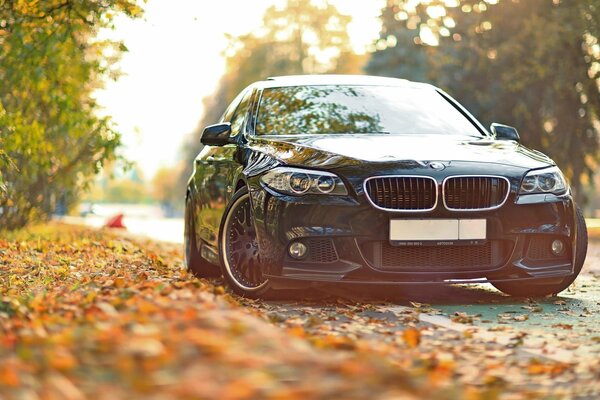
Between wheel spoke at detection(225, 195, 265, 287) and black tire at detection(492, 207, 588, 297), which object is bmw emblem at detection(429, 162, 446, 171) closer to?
black tire at detection(492, 207, 588, 297)

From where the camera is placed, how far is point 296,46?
6662 cm

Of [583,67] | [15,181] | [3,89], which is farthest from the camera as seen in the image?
[583,67]

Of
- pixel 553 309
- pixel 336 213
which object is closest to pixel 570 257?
pixel 553 309

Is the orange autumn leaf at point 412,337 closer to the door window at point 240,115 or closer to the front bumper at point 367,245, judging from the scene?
the front bumper at point 367,245

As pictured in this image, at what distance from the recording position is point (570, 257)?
27.3 ft

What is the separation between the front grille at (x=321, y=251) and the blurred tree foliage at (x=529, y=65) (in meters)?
14.5

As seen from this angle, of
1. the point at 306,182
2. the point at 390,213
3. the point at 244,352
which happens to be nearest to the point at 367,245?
the point at 390,213

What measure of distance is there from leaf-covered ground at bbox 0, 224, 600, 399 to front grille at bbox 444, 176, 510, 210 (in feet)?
2.47

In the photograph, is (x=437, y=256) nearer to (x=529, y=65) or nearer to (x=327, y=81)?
(x=327, y=81)

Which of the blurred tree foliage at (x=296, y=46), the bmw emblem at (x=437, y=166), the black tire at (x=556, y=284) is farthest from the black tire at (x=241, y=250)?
the blurred tree foliage at (x=296, y=46)

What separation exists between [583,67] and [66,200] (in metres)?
11.2

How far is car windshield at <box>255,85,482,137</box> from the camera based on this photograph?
8.98 metres

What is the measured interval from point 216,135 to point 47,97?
6.80 metres

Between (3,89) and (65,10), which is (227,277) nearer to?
(65,10)
